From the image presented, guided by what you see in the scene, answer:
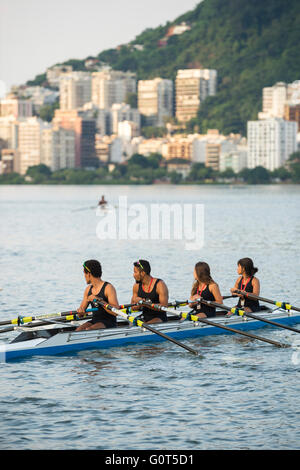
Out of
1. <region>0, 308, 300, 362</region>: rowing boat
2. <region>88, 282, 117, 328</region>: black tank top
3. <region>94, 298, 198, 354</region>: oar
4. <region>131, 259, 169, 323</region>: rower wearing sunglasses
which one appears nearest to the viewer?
<region>94, 298, 198, 354</region>: oar

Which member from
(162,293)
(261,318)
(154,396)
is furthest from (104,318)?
(261,318)

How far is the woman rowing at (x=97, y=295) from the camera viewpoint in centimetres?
1711

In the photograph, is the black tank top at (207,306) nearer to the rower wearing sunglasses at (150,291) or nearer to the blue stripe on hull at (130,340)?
the blue stripe on hull at (130,340)

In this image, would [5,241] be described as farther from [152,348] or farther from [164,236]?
[152,348]

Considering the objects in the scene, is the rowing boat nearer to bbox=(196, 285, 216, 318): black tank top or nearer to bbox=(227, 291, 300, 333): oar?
bbox=(196, 285, 216, 318): black tank top

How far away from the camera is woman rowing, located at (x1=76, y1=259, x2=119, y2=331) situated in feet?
56.1

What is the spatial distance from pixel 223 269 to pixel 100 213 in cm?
6243

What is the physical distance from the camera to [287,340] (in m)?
19.6

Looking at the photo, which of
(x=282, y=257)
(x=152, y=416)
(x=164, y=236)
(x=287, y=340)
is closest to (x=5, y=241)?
(x=164, y=236)

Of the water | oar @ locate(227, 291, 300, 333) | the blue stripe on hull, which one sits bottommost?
the water

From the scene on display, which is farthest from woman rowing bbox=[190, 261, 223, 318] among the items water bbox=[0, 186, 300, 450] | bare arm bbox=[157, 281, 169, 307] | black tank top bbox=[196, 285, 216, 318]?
bare arm bbox=[157, 281, 169, 307]

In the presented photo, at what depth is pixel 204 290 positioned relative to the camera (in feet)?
61.9

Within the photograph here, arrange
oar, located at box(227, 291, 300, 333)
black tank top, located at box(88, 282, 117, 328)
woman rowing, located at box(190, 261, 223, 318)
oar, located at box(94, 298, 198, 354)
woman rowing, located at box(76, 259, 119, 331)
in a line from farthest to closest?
oar, located at box(227, 291, 300, 333), woman rowing, located at box(190, 261, 223, 318), black tank top, located at box(88, 282, 117, 328), oar, located at box(94, 298, 198, 354), woman rowing, located at box(76, 259, 119, 331)

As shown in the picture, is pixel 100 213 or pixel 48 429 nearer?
pixel 48 429
